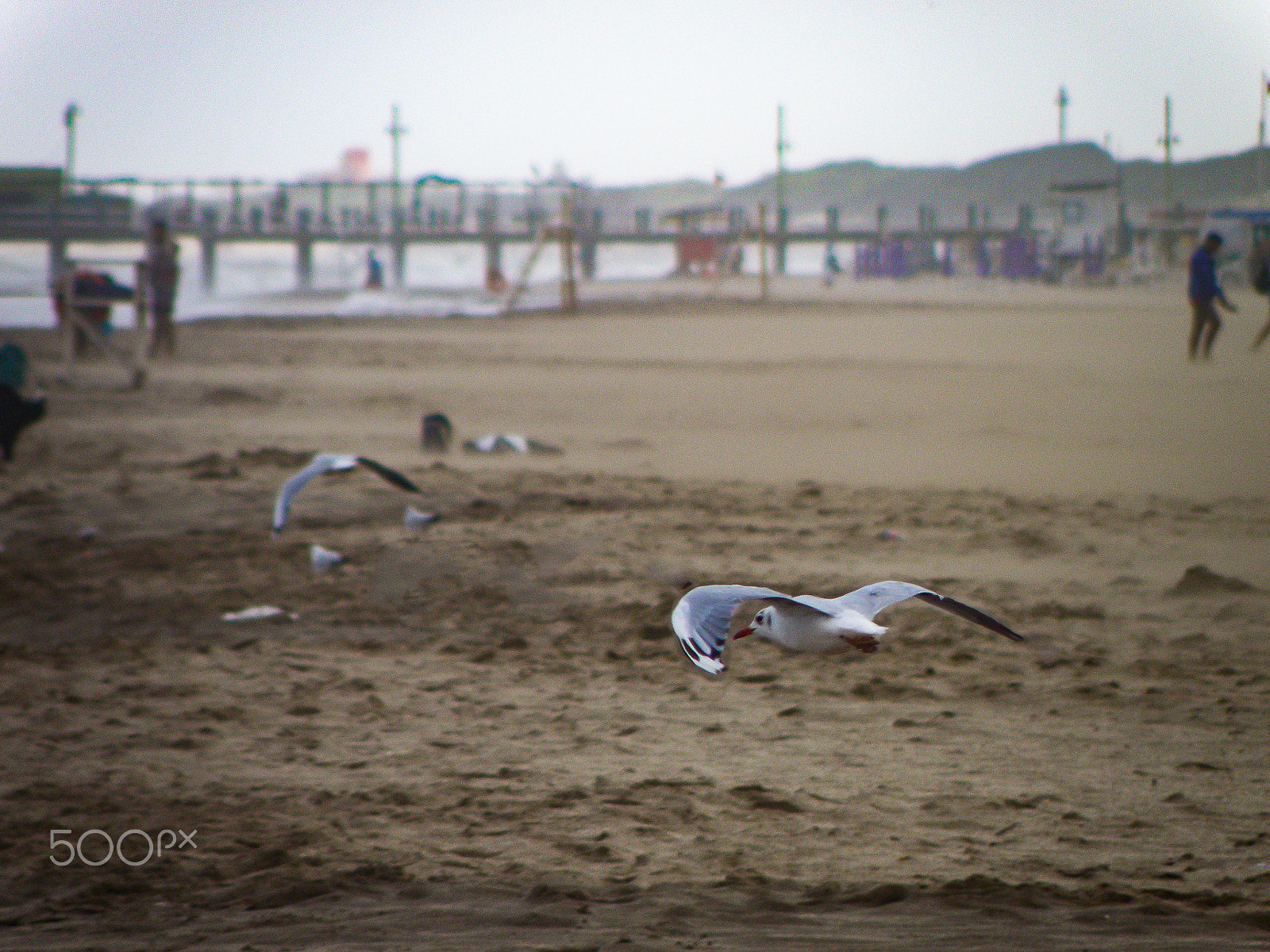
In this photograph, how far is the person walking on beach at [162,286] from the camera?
1927cm

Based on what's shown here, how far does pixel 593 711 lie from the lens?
504 centimetres

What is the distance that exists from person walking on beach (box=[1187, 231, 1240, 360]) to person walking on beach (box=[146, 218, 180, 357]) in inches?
537

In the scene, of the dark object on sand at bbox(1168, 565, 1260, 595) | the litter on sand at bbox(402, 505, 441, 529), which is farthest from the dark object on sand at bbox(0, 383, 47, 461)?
the dark object on sand at bbox(1168, 565, 1260, 595)

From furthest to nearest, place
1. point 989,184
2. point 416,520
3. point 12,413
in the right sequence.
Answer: point 989,184 → point 12,413 → point 416,520

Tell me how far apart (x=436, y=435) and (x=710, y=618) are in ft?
27.5

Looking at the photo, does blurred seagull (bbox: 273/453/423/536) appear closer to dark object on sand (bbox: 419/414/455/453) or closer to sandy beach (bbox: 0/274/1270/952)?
sandy beach (bbox: 0/274/1270/952)

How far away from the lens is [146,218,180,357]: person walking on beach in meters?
19.3

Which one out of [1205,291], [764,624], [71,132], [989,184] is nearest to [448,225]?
[71,132]

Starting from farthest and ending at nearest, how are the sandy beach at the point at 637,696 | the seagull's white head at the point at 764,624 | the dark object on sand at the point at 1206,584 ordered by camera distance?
the dark object on sand at the point at 1206,584 → the sandy beach at the point at 637,696 → the seagull's white head at the point at 764,624

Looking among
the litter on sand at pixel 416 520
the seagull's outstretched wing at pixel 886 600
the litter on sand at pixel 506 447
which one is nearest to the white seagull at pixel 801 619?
the seagull's outstretched wing at pixel 886 600

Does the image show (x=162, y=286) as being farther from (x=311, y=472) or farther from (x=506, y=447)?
(x=311, y=472)

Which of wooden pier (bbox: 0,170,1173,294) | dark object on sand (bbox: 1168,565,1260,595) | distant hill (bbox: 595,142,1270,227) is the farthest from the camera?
distant hill (bbox: 595,142,1270,227)

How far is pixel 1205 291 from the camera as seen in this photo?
A: 16.1m

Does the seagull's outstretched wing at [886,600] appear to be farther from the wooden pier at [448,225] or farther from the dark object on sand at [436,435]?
the wooden pier at [448,225]
